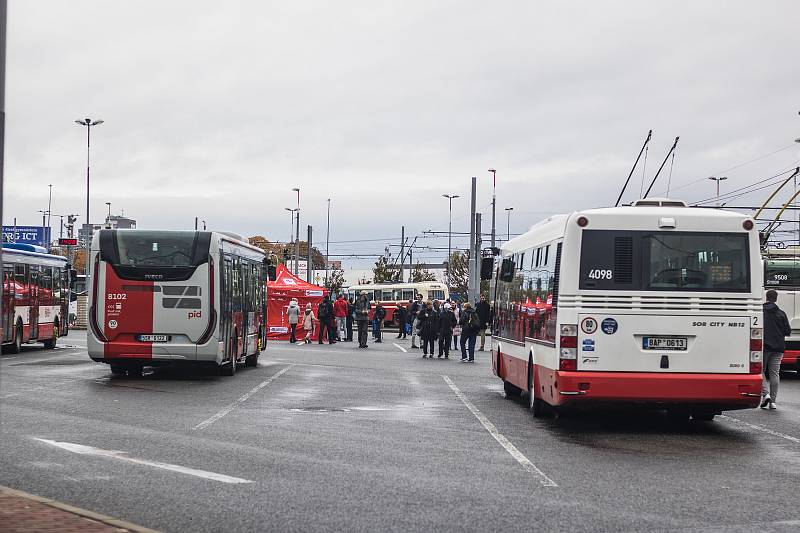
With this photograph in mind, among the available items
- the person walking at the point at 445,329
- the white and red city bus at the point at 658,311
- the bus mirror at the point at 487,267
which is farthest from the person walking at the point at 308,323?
the white and red city bus at the point at 658,311

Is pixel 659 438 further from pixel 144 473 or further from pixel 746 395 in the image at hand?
pixel 144 473

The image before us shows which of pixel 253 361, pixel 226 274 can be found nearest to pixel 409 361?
pixel 253 361

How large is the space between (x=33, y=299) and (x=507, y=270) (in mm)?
19574

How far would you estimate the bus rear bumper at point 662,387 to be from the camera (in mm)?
14938

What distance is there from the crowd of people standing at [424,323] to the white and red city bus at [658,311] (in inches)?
786

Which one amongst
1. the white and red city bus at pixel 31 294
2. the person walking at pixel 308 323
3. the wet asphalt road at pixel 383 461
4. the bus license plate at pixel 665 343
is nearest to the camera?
the wet asphalt road at pixel 383 461

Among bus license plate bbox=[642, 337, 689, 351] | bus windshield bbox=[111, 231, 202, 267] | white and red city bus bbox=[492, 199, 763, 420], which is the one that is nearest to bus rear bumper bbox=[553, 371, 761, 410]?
white and red city bus bbox=[492, 199, 763, 420]

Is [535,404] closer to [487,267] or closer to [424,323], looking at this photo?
[487,267]

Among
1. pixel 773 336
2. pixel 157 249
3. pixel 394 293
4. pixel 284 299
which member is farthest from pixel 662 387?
pixel 394 293

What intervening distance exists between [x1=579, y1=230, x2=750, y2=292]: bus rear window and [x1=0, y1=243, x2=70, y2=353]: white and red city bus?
19803 millimetres

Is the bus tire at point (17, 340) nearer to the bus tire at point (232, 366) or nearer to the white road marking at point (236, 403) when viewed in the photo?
the bus tire at point (232, 366)

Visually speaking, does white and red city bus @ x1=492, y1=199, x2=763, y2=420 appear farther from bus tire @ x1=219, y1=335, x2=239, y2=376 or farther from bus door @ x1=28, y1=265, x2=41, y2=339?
bus door @ x1=28, y1=265, x2=41, y2=339

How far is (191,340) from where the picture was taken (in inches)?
948

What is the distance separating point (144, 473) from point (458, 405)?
8935mm
